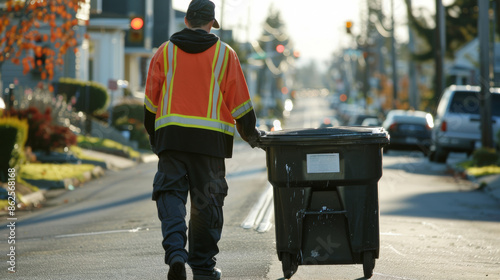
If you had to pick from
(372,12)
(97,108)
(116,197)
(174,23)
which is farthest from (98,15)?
(372,12)

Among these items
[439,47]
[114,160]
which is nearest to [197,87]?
[114,160]

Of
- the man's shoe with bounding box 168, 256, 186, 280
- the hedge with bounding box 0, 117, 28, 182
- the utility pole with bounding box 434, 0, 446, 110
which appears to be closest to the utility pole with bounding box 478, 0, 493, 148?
the utility pole with bounding box 434, 0, 446, 110

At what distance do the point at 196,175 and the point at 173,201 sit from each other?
241mm

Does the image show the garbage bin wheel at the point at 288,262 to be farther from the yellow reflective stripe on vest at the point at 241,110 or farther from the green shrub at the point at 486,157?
the green shrub at the point at 486,157

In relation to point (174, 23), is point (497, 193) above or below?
below

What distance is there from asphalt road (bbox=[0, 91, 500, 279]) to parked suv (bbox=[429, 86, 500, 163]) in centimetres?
542

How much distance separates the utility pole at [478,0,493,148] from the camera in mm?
21547

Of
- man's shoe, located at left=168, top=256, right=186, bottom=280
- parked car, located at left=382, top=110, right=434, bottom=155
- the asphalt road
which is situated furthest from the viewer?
parked car, located at left=382, top=110, right=434, bottom=155

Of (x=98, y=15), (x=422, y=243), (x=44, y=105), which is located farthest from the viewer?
(x=98, y=15)

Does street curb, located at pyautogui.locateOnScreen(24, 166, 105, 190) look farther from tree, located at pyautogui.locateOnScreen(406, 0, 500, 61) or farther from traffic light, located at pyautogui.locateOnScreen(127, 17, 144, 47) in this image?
tree, located at pyautogui.locateOnScreen(406, 0, 500, 61)

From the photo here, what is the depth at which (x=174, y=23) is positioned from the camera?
189ft

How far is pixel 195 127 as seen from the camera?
20.5 feet

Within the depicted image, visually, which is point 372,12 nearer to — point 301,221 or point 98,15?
point 98,15

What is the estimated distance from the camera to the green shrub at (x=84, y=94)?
32094mm
